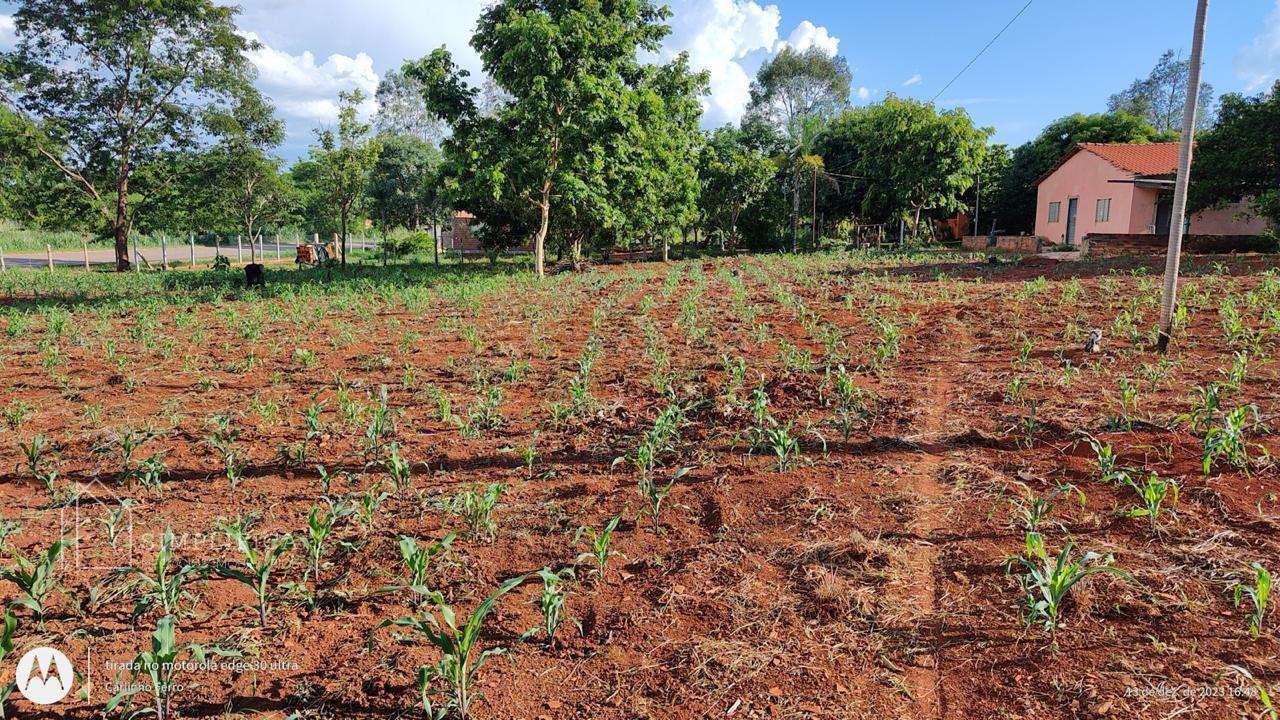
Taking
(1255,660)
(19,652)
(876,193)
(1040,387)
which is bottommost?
(19,652)

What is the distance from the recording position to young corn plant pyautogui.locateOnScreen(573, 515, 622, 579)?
2.88m

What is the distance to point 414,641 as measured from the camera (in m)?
2.55

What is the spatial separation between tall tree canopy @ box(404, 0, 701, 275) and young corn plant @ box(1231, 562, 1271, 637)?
52.2 ft

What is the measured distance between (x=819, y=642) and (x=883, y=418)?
A: 110 inches

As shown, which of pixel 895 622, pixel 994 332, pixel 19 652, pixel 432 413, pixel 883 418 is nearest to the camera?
pixel 19 652

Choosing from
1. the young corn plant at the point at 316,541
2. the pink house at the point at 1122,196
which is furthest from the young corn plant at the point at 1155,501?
the pink house at the point at 1122,196

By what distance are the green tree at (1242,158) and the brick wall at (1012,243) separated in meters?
6.01

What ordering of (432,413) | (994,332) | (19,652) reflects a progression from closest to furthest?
(19,652) → (432,413) → (994,332)

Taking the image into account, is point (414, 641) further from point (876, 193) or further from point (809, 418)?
point (876, 193)

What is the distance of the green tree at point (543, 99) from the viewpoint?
54.3 feet

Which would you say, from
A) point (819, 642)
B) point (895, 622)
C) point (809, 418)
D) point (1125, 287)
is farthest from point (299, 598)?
point (1125, 287)

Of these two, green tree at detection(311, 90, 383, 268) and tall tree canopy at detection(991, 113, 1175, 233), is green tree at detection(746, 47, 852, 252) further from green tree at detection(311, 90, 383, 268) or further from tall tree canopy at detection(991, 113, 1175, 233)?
green tree at detection(311, 90, 383, 268)

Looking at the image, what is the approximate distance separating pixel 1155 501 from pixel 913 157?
2958cm

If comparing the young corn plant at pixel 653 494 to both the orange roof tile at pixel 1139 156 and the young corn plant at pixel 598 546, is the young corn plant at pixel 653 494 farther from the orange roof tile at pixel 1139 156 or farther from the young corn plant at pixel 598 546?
the orange roof tile at pixel 1139 156
